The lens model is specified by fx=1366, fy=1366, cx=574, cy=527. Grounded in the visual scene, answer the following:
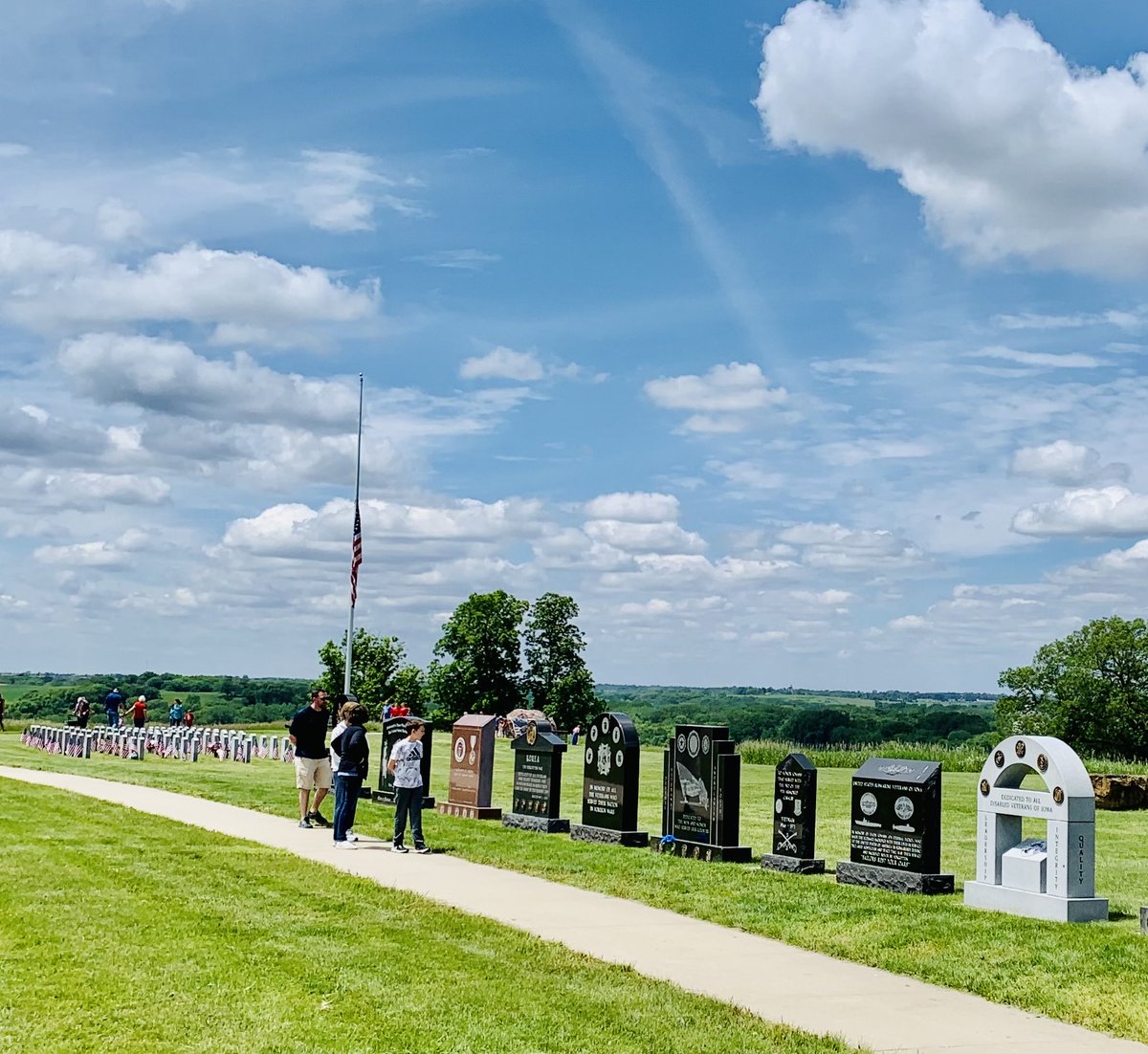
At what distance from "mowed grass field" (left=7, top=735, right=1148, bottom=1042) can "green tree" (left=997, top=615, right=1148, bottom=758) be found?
51.0 metres

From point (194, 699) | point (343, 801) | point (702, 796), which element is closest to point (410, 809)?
point (343, 801)

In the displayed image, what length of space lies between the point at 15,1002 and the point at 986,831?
337 inches

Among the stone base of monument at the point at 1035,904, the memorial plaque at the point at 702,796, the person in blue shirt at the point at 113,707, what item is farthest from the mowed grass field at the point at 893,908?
the person in blue shirt at the point at 113,707

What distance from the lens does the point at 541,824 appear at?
18500 millimetres

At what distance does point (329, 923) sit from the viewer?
10.8 meters

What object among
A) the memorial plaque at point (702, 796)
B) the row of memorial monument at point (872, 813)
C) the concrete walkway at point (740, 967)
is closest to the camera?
the concrete walkway at point (740, 967)

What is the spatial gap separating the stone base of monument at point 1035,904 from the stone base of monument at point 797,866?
2.22 m

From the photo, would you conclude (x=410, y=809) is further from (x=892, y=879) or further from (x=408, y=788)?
(x=892, y=879)

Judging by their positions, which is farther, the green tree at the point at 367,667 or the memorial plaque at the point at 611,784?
the green tree at the point at 367,667

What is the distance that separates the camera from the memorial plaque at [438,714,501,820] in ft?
65.2

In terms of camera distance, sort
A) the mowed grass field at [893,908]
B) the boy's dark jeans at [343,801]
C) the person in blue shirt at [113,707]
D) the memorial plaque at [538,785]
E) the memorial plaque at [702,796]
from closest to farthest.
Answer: the mowed grass field at [893,908]
the memorial plaque at [702,796]
the boy's dark jeans at [343,801]
the memorial plaque at [538,785]
the person in blue shirt at [113,707]

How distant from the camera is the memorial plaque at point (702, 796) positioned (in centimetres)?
1558

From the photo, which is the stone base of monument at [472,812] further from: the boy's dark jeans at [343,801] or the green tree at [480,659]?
the green tree at [480,659]

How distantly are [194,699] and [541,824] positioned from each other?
9285cm
